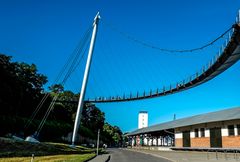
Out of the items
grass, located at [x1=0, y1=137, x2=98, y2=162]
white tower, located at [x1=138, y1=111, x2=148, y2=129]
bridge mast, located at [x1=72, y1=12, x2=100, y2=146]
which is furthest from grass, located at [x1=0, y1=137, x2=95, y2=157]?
white tower, located at [x1=138, y1=111, x2=148, y2=129]

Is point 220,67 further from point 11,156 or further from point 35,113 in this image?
point 35,113

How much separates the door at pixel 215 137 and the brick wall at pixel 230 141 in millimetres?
957

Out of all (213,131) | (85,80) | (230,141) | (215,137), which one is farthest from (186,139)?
(85,80)

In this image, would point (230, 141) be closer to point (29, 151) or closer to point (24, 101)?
point (29, 151)

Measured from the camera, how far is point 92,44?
145 feet

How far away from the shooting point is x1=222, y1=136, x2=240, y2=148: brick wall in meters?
33.6

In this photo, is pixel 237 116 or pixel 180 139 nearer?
pixel 237 116

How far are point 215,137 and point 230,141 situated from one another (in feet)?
10.1

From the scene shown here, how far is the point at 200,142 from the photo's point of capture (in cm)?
4100

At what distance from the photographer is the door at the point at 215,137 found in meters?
36.8

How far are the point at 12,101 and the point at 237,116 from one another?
34.0m

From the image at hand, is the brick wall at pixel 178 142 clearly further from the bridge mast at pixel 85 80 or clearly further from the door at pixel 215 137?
the bridge mast at pixel 85 80

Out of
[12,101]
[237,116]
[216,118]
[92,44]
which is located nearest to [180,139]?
[216,118]

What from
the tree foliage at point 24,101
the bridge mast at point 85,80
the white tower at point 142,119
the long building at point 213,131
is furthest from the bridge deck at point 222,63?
the white tower at point 142,119
